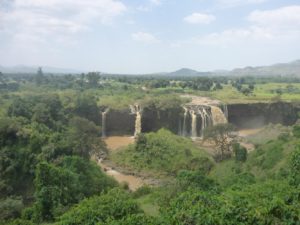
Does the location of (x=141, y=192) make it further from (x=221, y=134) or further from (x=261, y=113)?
(x=261, y=113)

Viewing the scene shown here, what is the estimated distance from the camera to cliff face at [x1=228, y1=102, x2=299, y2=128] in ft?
202

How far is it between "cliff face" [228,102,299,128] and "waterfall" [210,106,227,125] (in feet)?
14.8

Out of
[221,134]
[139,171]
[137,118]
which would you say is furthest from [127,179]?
[137,118]

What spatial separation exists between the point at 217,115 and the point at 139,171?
2175 cm

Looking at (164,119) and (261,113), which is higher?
(261,113)

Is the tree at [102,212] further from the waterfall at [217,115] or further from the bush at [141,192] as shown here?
the waterfall at [217,115]

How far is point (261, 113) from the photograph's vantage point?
62344mm

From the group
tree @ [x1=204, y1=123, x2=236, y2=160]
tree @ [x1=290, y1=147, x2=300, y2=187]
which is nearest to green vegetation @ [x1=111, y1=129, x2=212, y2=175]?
tree @ [x1=204, y1=123, x2=236, y2=160]

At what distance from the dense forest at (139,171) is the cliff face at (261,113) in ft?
35.2

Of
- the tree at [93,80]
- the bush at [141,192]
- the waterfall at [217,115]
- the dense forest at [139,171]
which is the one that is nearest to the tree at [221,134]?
the dense forest at [139,171]

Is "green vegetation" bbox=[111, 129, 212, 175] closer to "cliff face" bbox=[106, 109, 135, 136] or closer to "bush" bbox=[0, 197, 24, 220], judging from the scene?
"cliff face" bbox=[106, 109, 135, 136]

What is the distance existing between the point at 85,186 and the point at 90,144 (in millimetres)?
9495

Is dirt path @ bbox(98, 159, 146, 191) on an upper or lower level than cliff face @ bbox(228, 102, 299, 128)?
lower

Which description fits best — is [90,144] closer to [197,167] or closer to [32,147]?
[32,147]
